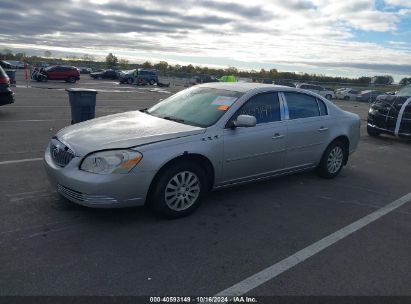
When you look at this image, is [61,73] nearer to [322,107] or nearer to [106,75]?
[106,75]

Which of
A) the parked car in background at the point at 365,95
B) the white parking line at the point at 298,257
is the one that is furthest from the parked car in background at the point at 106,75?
the white parking line at the point at 298,257

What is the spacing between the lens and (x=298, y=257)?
3.66 metres

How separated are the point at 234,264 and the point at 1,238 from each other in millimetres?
2203

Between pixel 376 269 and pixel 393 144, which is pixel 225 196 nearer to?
pixel 376 269

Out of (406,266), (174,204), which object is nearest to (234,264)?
(174,204)

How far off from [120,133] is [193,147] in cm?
84

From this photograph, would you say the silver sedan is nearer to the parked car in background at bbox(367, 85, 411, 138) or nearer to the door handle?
the door handle

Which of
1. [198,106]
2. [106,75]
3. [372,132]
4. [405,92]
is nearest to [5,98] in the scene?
[198,106]

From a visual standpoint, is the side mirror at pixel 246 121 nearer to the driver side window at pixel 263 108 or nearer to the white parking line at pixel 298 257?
the driver side window at pixel 263 108

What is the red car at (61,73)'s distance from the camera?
3317 centimetres

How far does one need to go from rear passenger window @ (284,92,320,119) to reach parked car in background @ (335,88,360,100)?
117 ft

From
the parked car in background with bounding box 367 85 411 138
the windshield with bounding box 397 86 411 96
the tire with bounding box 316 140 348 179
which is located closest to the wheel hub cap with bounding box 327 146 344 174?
the tire with bounding box 316 140 348 179

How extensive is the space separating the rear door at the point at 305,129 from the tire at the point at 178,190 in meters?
1.63

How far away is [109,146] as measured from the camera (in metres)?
3.98
